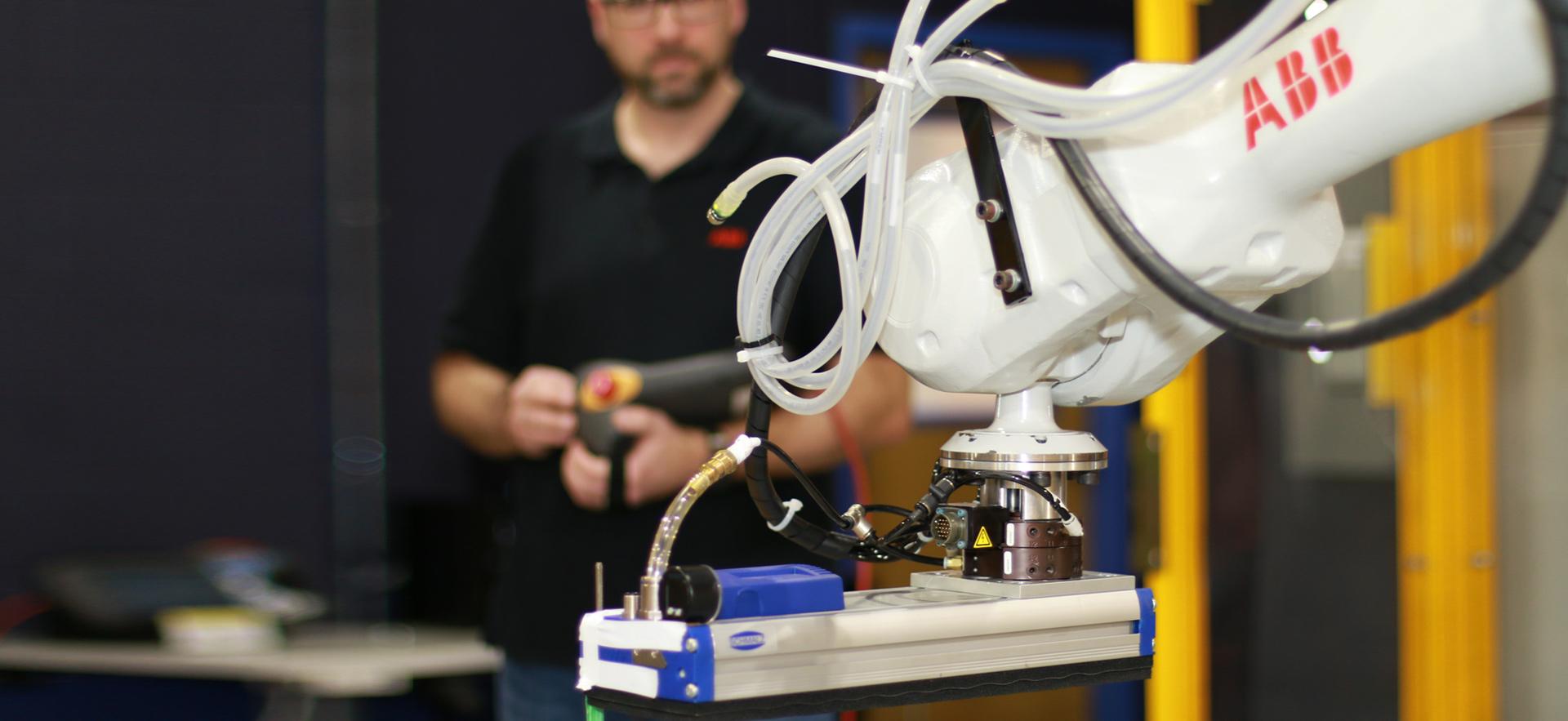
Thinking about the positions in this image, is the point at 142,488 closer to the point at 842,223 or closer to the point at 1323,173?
the point at 842,223

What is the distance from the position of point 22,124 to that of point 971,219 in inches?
84.1

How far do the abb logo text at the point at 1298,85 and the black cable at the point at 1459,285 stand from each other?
0.12 meters

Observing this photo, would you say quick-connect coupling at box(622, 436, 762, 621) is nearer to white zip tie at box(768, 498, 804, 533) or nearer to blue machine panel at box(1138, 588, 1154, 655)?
white zip tie at box(768, 498, 804, 533)

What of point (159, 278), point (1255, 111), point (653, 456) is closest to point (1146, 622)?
point (1255, 111)

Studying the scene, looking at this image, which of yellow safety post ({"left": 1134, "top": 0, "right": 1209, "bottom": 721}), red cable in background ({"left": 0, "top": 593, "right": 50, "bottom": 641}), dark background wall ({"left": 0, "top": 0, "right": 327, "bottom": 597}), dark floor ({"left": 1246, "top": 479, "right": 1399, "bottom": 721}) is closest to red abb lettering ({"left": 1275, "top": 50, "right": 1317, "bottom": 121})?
yellow safety post ({"left": 1134, "top": 0, "right": 1209, "bottom": 721})

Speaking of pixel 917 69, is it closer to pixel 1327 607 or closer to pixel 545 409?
pixel 545 409

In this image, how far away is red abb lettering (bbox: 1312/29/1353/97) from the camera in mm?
735

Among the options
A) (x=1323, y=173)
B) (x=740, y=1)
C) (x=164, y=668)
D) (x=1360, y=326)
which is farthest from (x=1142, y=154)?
(x=164, y=668)

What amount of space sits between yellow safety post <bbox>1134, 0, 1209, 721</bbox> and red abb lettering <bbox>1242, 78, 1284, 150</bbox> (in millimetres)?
1345

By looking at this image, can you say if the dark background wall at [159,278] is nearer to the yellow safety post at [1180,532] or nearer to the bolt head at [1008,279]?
the yellow safety post at [1180,532]

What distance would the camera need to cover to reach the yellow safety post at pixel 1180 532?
211cm

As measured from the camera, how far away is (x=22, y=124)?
243 cm

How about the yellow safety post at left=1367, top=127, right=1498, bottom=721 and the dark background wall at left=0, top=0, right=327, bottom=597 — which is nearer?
the yellow safety post at left=1367, top=127, right=1498, bottom=721

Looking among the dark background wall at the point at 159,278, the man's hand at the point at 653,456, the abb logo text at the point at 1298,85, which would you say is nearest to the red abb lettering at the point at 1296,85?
the abb logo text at the point at 1298,85
